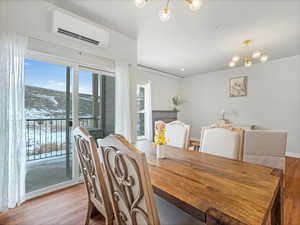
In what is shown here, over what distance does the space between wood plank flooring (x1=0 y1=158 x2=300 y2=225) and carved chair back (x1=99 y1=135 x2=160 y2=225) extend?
1009 millimetres

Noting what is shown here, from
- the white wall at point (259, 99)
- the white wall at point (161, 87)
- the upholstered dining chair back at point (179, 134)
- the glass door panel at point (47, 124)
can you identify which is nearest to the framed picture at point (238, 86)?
→ the white wall at point (259, 99)

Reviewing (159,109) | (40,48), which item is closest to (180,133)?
(40,48)

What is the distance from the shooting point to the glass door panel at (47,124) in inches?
83.5

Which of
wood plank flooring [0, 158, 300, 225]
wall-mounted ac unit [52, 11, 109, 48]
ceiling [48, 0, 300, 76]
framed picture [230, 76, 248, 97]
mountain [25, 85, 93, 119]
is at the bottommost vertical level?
wood plank flooring [0, 158, 300, 225]

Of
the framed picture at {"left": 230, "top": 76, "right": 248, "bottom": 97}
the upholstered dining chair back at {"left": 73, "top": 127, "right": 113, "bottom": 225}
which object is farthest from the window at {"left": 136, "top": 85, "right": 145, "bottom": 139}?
the upholstered dining chair back at {"left": 73, "top": 127, "right": 113, "bottom": 225}

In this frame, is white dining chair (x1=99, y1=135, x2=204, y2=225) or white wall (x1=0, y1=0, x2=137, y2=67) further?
white wall (x1=0, y1=0, x2=137, y2=67)

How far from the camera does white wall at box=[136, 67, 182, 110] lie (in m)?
4.92

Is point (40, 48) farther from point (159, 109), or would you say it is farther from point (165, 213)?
point (159, 109)

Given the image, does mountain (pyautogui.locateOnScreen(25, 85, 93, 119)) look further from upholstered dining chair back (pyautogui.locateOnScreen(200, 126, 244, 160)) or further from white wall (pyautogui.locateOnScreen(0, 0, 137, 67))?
upholstered dining chair back (pyautogui.locateOnScreen(200, 126, 244, 160))

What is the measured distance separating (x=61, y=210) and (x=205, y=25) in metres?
3.29

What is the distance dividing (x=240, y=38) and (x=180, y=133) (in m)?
2.31

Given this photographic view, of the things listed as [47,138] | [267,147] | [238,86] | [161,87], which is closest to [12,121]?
[47,138]

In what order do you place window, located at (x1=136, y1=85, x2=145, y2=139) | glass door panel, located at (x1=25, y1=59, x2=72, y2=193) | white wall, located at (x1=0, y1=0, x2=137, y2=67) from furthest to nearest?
window, located at (x1=136, y1=85, x2=145, y2=139) < glass door panel, located at (x1=25, y1=59, x2=72, y2=193) < white wall, located at (x1=0, y1=0, x2=137, y2=67)

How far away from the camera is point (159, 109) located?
17.5 ft
